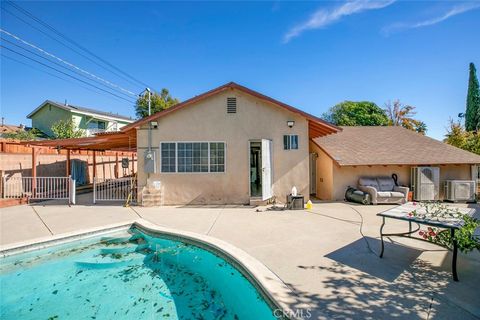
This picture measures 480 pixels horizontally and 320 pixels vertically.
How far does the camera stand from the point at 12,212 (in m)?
9.09

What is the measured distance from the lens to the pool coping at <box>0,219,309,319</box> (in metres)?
3.31

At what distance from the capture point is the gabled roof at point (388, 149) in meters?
11.1

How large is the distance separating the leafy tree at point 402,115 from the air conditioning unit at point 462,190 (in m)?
20.4

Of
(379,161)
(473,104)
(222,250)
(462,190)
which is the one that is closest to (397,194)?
(379,161)

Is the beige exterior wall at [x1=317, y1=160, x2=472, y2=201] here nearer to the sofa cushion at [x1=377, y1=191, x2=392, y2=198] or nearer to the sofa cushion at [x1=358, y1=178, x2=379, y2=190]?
the sofa cushion at [x1=358, y1=178, x2=379, y2=190]

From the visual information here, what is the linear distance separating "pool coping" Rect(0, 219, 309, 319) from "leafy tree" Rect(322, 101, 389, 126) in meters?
33.5

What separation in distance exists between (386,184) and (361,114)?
26084 mm

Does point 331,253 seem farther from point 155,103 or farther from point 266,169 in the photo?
point 155,103

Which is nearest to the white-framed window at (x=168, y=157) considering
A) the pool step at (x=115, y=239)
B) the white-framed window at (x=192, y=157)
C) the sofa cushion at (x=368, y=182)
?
the white-framed window at (x=192, y=157)

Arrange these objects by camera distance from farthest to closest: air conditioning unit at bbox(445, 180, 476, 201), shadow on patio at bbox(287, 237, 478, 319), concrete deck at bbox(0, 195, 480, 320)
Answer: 1. air conditioning unit at bbox(445, 180, 476, 201)
2. concrete deck at bbox(0, 195, 480, 320)
3. shadow on patio at bbox(287, 237, 478, 319)

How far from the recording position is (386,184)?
11.1 m

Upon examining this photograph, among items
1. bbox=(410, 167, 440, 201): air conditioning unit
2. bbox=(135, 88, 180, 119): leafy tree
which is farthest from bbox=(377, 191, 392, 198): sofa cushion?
bbox=(135, 88, 180, 119): leafy tree

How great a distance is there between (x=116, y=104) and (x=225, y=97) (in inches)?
848

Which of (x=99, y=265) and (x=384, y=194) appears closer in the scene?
(x=99, y=265)
